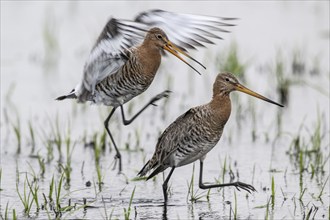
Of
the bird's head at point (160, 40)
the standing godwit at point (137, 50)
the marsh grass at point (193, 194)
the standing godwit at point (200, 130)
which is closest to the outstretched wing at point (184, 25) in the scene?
the standing godwit at point (137, 50)

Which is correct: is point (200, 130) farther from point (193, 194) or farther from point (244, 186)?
point (193, 194)

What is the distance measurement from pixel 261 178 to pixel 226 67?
10.6 ft

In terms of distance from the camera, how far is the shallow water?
784 centimetres

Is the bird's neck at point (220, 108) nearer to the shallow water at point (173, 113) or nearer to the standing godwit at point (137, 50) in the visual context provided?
the standing godwit at point (137, 50)

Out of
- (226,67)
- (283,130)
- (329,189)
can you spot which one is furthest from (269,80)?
(329,189)

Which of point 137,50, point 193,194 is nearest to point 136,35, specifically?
point 137,50

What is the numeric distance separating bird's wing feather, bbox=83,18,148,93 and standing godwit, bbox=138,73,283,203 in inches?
31.9

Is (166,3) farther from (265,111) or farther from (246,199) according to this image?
(246,199)

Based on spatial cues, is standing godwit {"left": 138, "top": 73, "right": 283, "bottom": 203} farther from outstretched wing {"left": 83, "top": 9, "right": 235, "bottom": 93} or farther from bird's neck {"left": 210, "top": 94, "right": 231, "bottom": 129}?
outstretched wing {"left": 83, "top": 9, "right": 235, "bottom": 93}

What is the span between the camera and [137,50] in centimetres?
825

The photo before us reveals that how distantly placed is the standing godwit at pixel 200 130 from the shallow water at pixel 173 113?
41cm

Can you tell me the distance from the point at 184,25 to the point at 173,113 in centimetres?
305

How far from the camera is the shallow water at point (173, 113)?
7840 mm

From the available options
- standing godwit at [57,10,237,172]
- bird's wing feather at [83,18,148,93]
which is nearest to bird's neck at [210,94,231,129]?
standing godwit at [57,10,237,172]
